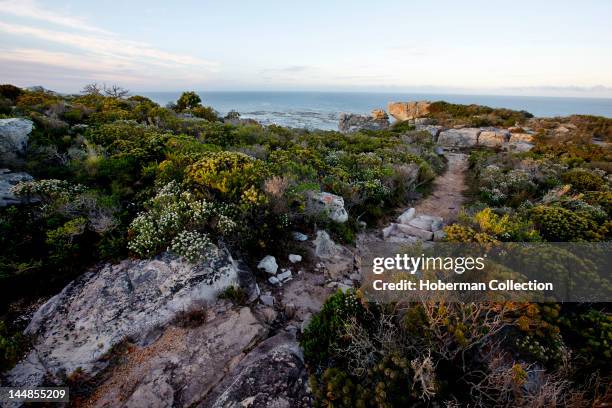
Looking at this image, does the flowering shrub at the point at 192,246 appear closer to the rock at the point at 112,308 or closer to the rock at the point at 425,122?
the rock at the point at 112,308

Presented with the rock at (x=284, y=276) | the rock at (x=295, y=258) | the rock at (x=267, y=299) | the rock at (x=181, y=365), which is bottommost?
the rock at (x=181, y=365)

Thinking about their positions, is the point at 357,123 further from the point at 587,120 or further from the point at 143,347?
the point at 143,347

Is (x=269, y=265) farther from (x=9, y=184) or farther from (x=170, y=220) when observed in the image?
(x=9, y=184)

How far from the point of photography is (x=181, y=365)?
14.5ft

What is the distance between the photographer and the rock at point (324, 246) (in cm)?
740

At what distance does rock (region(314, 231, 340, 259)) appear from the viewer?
7.40 m

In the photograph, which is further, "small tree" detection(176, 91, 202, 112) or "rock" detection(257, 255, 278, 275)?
"small tree" detection(176, 91, 202, 112)

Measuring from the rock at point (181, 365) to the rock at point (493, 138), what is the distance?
28087 mm

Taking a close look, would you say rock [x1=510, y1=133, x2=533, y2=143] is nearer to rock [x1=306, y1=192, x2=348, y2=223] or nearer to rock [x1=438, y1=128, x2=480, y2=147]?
rock [x1=438, y1=128, x2=480, y2=147]

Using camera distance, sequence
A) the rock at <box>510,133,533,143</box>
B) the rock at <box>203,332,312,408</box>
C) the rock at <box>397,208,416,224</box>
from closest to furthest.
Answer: the rock at <box>203,332,312,408</box>, the rock at <box>397,208,416,224</box>, the rock at <box>510,133,533,143</box>

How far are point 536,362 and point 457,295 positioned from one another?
1.27m

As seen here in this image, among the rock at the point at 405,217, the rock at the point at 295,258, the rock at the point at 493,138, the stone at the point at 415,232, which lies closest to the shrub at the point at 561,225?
the stone at the point at 415,232

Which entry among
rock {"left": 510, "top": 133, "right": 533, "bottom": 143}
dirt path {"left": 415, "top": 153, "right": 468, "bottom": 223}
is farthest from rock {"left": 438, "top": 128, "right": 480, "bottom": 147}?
dirt path {"left": 415, "top": 153, "right": 468, "bottom": 223}

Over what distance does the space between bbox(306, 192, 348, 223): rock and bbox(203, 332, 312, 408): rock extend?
423 centimetres
